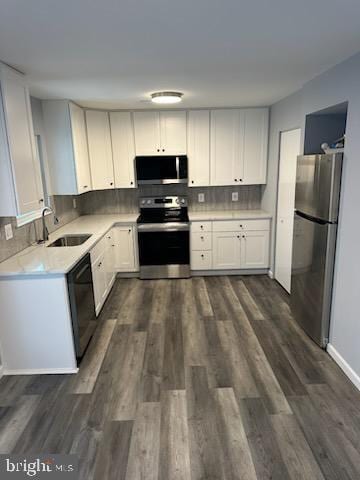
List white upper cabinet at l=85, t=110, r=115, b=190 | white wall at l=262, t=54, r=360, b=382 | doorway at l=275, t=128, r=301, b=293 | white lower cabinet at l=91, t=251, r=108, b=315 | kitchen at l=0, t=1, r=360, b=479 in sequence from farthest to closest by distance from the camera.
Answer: white upper cabinet at l=85, t=110, r=115, b=190, doorway at l=275, t=128, r=301, b=293, white lower cabinet at l=91, t=251, r=108, b=315, white wall at l=262, t=54, r=360, b=382, kitchen at l=0, t=1, r=360, b=479

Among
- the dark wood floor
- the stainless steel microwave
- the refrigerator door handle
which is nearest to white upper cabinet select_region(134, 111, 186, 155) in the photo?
the stainless steel microwave

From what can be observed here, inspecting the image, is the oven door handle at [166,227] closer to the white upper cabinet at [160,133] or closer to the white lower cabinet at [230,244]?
the white lower cabinet at [230,244]

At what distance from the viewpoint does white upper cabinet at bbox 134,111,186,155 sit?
4348 mm

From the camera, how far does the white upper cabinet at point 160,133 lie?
4.35 meters

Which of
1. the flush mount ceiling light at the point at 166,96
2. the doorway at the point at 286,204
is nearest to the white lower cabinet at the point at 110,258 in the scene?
the flush mount ceiling light at the point at 166,96

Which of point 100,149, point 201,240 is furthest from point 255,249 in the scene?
point 100,149

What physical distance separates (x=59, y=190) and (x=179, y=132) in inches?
71.4

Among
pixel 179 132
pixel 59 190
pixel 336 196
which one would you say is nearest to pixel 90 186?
pixel 59 190

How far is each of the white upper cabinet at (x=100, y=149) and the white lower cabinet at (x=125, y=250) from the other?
68 cm

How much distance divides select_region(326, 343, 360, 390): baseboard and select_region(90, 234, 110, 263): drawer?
2.37m

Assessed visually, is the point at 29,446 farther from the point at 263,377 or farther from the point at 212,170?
the point at 212,170

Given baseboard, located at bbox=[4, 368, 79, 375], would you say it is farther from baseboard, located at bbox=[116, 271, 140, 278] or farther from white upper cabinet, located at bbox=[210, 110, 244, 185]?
white upper cabinet, located at bbox=[210, 110, 244, 185]

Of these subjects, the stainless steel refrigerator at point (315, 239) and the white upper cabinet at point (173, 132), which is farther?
the white upper cabinet at point (173, 132)

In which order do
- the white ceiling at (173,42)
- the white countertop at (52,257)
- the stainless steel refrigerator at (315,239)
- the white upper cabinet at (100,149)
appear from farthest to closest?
the white upper cabinet at (100,149) → the stainless steel refrigerator at (315,239) → the white countertop at (52,257) → the white ceiling at (173,42)
